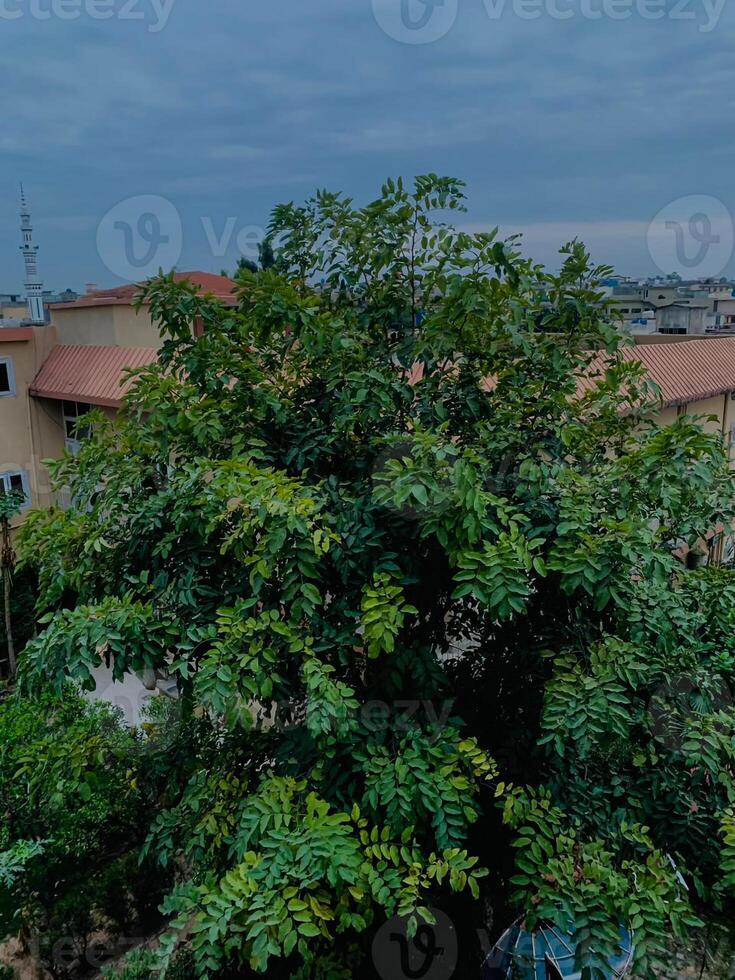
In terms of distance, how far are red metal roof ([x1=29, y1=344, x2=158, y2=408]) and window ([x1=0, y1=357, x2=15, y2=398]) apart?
29 cm

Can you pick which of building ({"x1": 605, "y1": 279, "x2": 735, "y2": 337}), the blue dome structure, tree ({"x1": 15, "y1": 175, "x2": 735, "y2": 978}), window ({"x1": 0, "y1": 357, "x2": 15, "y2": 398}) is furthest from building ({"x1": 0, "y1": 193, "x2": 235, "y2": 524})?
building ({"x1": 605, "y1": 279, "x2": 735, "y2": 337})

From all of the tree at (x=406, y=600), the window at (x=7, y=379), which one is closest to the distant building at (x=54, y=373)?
the window at (x=7, y=379)

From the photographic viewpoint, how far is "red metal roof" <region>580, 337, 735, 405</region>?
33.9 feet

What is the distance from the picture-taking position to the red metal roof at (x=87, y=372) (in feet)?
34.5

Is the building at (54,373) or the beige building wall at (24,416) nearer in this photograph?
the building at (54,373)

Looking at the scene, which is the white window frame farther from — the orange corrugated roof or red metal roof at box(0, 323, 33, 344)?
the orange corrugated roof

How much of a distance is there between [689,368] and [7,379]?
10.9m

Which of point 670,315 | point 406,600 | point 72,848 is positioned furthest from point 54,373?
point 670,315

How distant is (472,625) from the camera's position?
4.03 metres

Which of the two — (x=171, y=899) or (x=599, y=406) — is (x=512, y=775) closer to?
(x=171, y=899)

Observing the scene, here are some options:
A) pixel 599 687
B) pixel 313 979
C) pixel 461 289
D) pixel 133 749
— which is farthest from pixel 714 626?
pixel 133 749

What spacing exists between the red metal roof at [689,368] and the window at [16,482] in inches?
373

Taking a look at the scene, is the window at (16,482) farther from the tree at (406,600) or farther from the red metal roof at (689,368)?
the red metal roof at (689,368)

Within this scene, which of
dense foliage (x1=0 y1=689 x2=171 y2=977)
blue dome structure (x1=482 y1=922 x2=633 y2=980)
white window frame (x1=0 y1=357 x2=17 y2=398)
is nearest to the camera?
blue dome structure (x1=482 y1=922 x2=633 y2=980)
